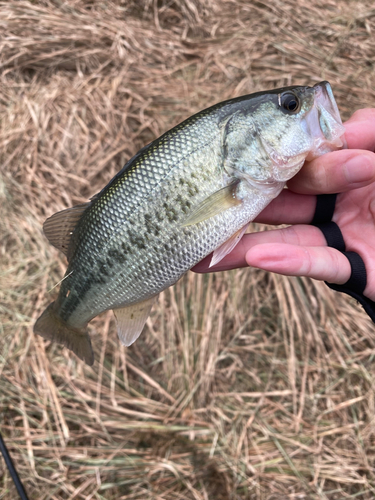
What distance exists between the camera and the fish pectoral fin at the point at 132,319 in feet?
6.55

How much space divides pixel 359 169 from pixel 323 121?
0.29 metres

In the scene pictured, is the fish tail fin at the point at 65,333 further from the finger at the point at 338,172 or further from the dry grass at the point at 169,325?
the finger at the point at 338,172

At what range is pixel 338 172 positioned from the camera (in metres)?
1.71

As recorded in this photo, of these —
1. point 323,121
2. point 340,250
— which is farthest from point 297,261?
point 323,121

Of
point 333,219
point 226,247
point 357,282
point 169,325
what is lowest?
point 169,325

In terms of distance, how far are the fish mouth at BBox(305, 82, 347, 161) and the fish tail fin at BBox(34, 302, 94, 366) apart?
1.58 m

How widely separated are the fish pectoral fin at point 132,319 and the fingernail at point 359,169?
3.91 ft

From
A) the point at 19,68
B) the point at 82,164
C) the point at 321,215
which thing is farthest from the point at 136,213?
the point at 19,68

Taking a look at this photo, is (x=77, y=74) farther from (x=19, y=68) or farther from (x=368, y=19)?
(x=368, y=19)

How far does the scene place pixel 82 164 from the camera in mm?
3564

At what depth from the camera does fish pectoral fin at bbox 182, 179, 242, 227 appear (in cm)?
167

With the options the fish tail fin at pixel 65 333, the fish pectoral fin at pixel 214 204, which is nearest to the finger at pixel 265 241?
the fish pectoral fin at pixel 214 204

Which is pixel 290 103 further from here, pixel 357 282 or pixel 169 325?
pixel 169 325

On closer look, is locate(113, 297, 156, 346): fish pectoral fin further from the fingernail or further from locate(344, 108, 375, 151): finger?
locate(344, 108, 375, 151): finger
